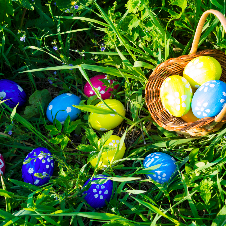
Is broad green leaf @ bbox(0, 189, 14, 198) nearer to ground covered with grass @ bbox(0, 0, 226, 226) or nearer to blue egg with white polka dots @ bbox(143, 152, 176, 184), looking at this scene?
ground covered with grass @ bbox(0, 0, 226, 226)

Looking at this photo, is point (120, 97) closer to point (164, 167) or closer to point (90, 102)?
point (90, 102)

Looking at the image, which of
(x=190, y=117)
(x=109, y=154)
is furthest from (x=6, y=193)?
(x=190, y=117)

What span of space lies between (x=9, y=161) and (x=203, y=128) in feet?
5.59

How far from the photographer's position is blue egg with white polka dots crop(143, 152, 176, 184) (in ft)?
6.14

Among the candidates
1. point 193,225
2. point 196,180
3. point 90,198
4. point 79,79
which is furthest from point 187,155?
point 79,79

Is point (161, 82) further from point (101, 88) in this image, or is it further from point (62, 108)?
point (62, 108)

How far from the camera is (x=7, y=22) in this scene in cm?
245

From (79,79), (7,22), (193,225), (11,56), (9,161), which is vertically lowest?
(9,161)

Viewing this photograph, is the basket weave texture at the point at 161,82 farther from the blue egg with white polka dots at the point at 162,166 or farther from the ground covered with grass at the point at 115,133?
the blue egg with white polka dots at the point at 162,166

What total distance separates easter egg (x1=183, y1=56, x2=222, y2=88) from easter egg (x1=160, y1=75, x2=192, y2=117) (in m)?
0.10

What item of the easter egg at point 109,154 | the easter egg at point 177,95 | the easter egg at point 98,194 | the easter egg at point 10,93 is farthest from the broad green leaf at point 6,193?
the easter egg at point 177,95

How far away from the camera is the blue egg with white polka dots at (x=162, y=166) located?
Answer: 73.7 inches

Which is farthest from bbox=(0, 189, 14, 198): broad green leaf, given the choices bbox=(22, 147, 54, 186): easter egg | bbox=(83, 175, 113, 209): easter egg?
bbox=(83, 175, 113, 209): easter egg

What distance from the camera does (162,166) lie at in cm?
188
